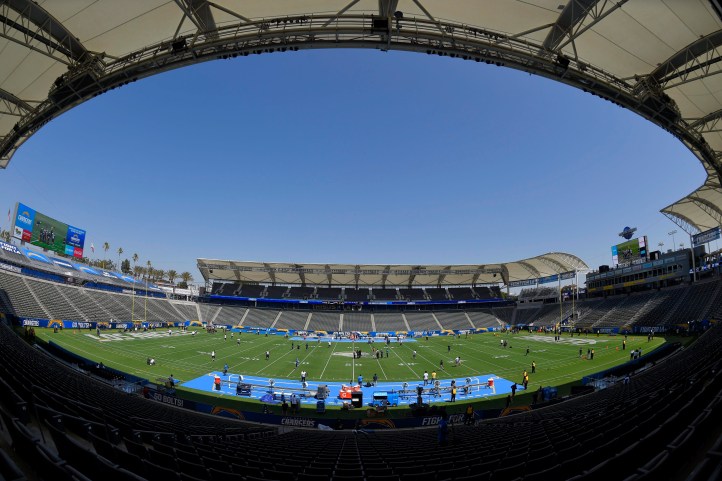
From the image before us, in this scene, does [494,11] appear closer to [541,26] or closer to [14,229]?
[541,26]

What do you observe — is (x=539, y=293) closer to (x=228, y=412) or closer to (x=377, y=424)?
(x=377, y=424)

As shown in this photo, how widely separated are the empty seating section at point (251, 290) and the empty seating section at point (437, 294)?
44707mm

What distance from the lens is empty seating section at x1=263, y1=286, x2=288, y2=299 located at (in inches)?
3300

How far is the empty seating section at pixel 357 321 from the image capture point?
71.6 metres

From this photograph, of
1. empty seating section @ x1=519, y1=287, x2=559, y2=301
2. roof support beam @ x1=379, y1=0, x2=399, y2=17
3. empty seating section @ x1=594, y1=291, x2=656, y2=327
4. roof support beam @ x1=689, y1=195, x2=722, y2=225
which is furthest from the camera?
empty seating section @ x1=519, y1=287, x2=559, y2=301

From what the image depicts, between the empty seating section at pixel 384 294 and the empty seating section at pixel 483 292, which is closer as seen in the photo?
the empty seating section at pixel 384 294

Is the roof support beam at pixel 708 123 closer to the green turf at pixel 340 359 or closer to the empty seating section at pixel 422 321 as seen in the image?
the green turf at pixel 340 359

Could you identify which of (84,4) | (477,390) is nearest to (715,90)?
(477,390)

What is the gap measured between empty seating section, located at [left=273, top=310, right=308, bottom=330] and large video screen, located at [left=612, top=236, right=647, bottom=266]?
64.7m

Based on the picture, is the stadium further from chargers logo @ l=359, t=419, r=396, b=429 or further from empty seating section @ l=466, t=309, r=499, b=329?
empty seating section @ l=466, t=309, r=499, b=329

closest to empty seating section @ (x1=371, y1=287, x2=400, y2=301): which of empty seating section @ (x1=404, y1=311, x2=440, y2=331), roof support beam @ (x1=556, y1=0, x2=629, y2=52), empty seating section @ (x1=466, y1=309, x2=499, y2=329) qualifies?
empty seating section @ (x1=404, y1=311, x2=440, y2=331)

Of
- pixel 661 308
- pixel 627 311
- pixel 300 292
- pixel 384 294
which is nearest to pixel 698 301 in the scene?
pixel 661 308

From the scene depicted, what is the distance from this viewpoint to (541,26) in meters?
12.6

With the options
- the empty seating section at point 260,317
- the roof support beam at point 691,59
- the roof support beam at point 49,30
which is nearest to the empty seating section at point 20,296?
the empty seating section at point 260,317
